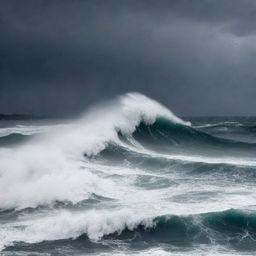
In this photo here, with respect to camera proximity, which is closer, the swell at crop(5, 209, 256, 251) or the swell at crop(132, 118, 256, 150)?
the swell at crop(5, 209, 256, 251)

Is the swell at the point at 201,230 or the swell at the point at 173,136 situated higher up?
the swell at the point at 173,136

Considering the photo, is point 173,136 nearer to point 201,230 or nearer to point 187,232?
point 201,230

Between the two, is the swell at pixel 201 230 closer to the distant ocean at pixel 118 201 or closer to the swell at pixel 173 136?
the distant ocean at pixel 118 201

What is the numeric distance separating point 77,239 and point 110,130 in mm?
16941

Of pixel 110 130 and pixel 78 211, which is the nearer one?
pixel 78 211

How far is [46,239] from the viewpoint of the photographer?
10812 millimetres

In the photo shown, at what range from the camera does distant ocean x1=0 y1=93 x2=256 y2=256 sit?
1078 cm

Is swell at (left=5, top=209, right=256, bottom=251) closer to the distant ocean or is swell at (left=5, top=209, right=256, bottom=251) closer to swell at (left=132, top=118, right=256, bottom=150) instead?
the distant ocean

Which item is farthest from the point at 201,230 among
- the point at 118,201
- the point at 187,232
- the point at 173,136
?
the point at 173,136

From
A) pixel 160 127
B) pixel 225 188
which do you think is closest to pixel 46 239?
pixel 225 188

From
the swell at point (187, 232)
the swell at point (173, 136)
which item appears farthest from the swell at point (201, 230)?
the swell at point (173, 136)

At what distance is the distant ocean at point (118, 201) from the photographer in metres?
10.8

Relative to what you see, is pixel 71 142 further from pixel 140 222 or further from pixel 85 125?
pixel 140 222

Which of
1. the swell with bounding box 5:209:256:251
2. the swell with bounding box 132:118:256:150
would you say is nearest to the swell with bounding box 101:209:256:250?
the swell with bounding box 5:209:256:251
